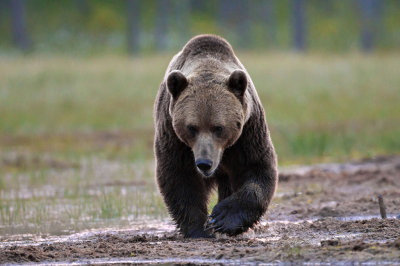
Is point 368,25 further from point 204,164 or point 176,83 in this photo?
point 204,164

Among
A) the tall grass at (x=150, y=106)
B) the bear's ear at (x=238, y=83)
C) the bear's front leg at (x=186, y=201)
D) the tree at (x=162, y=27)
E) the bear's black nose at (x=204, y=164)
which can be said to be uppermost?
the tree at (x=162, y=27)

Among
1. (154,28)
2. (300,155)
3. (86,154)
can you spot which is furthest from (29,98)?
(154,28)

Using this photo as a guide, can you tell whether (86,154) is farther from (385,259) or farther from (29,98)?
(385,259)

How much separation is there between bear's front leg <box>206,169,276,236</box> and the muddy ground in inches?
4.6

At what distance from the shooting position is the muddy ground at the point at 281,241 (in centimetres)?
521

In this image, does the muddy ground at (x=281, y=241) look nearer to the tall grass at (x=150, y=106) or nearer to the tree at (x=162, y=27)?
the tall grass at (x=150, y=106)

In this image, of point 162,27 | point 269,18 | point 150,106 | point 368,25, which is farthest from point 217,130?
point 269,18

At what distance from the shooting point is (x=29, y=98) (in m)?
19.6

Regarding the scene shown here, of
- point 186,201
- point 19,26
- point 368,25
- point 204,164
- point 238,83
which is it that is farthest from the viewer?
point 19,26

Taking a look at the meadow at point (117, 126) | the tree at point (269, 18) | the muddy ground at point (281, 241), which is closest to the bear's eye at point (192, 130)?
the muddy ground at point (281, 241)

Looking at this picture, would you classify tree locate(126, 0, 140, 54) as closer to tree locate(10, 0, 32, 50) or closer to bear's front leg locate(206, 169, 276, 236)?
tree locate(10, 0, 32, 50)

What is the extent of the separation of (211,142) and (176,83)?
610 millimetres

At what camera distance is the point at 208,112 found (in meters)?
5.77

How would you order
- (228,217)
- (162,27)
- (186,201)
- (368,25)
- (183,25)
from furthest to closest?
(183,25)
(162,27)
(368,25)
(186,201)
(228,217)
